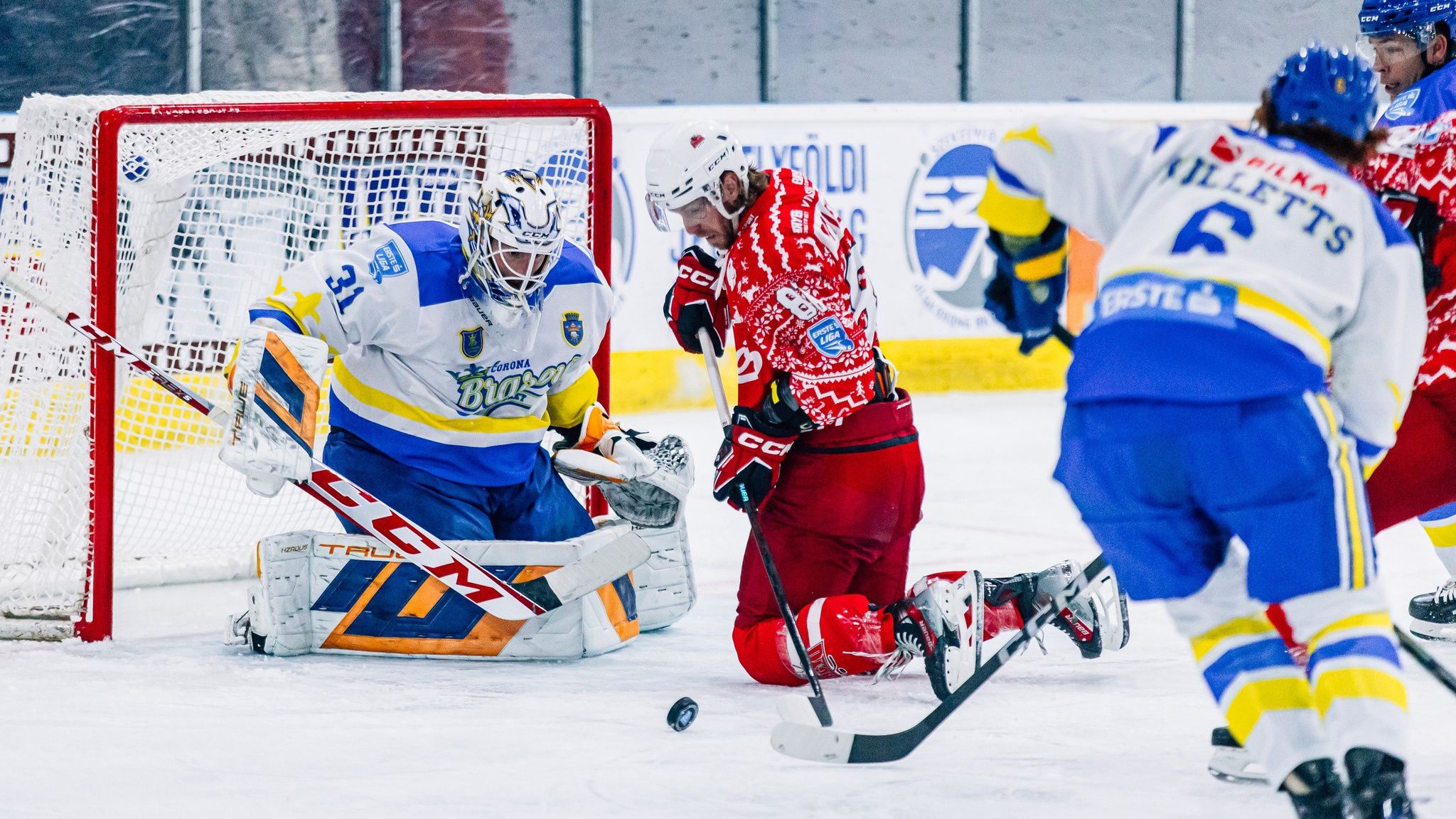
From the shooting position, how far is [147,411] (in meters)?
4.15

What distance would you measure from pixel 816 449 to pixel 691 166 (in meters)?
0.53

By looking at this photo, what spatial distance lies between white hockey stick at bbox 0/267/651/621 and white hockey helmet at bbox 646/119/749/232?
0.65 m

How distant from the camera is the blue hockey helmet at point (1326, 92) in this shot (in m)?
2.13

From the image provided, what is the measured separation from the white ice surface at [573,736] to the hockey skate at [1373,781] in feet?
1.50

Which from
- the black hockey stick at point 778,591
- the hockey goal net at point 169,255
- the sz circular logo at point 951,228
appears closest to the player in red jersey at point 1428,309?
the black hockey stick at point 778,591

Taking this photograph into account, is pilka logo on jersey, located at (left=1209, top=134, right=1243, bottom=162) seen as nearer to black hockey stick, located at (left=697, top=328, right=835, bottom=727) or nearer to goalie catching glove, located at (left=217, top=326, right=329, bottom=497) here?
black hockey stick, located at (left=697, top=328, right=835, bottom=727)

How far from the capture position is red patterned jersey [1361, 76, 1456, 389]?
2.83m

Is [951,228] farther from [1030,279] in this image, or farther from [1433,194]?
[1030,279]

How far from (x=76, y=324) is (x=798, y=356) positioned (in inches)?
51.9

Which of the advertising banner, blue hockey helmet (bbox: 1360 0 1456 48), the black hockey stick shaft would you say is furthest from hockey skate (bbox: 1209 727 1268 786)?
the advertising banner

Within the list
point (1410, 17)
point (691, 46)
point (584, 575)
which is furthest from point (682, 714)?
point (691, 46)

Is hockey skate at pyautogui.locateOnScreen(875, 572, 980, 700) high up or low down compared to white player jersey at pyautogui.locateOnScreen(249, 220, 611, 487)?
down

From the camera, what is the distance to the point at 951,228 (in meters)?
7.11

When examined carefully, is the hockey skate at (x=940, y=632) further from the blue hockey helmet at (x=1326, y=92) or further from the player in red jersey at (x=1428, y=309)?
the blue hockey helmet at (x=1326, y=92)
